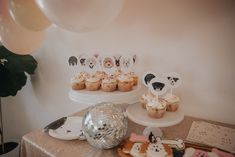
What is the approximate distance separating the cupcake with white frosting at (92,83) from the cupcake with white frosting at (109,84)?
35mm

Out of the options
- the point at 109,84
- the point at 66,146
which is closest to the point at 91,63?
the point at 109,84

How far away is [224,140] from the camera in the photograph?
3.28 feet

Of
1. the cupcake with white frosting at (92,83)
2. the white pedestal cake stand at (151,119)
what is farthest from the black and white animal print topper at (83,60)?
the white pedestal cake stand at (151,119)

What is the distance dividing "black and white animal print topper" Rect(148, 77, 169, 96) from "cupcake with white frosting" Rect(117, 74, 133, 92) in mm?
153

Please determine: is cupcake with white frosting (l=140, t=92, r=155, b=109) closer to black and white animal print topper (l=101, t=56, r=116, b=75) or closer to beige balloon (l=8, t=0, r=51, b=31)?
black and white animal print topper (l=101, t=56, r=116, b=75)

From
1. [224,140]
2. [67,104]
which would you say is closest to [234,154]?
[224,140]

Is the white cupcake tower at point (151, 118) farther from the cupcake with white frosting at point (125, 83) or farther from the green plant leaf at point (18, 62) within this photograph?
the green plant leaf at point (18, 62)

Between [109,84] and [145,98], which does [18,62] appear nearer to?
[109,84]

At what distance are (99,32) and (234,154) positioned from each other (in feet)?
3.49

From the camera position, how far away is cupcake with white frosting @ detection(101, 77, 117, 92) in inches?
45.7

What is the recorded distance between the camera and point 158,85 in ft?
3.36

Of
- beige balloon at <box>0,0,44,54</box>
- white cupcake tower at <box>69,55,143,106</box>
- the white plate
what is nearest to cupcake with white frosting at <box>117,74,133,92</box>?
white cupcake tower at <box>69,55,143,106</box>

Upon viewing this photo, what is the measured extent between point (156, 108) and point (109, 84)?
28 cm

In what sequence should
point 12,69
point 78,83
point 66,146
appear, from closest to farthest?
1. point 66,146
2. point 78,83
3. point 12,69
